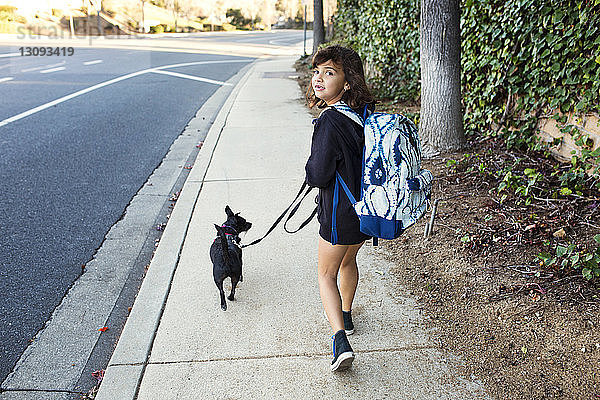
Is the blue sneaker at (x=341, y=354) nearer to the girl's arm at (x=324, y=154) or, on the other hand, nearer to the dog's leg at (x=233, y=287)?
the girl's arm at (x=324, y=154)

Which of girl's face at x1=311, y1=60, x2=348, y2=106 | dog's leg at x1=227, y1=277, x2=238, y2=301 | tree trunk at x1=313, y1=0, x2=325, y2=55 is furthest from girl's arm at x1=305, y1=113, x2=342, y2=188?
tree trunk at x1=313, y1=0, x2=325, y2=55

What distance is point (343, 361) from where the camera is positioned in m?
2.46

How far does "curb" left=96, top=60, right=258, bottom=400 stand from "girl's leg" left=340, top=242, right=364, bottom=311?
3.74ft

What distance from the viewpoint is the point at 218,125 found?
8.11 metres

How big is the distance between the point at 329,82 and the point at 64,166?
15.9ft

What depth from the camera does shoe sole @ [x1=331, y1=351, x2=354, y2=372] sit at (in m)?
2.46

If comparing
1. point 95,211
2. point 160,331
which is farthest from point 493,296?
point 95,211

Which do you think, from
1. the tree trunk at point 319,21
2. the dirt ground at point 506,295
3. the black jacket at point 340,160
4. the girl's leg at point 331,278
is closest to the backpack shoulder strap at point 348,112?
the black jacket at point 340,160

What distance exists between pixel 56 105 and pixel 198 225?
6922mm

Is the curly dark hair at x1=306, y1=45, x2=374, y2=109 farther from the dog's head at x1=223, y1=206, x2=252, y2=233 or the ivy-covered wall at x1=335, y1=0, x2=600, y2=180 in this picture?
the ivy-covered wall at x1=335, y1=0, x2=600, y2=180

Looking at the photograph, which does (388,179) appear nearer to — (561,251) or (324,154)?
(324,154)

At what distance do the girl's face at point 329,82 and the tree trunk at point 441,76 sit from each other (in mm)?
3076

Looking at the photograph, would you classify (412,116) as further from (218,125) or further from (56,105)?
(56,105)
